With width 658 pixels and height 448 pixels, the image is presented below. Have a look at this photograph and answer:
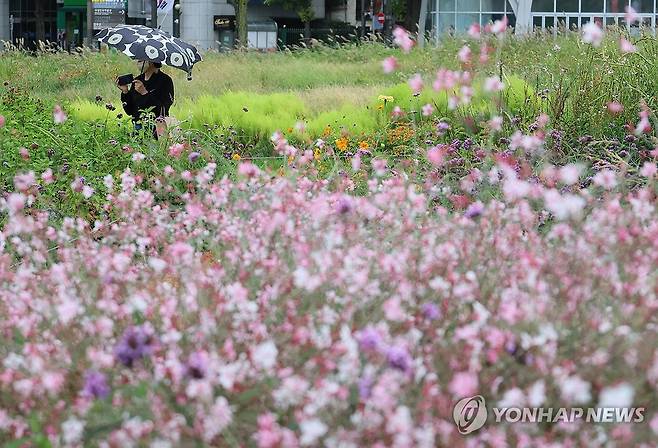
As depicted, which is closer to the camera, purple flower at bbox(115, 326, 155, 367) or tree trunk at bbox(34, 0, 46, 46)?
purple flower at bbox(115, 326, 155, 367)

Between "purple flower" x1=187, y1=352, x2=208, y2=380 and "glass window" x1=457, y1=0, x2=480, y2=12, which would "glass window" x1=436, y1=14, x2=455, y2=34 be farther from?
"purple flower" x1=187, y1=352, x2=208, y2=380

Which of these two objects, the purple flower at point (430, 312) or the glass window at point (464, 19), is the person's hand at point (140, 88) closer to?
the purple flower at point (430, 312)

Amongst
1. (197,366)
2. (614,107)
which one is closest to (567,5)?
(614,107)

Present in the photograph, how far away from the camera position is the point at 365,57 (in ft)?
70.0

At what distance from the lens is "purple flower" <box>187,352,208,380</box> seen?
2.53 meters

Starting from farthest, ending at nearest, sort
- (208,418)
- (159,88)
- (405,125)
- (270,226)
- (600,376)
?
(405,125), (159,88), (270,226), (600,376), (208,418)

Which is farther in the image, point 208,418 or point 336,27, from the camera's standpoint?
point 336,27

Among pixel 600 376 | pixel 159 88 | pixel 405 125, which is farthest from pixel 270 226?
pixel 405 125

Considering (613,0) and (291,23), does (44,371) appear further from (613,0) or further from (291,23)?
(291,23)

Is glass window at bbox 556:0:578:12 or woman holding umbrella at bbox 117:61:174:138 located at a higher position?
glass window at bbox 556:0:578:12

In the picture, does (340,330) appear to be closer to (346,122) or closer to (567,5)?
(346,122)

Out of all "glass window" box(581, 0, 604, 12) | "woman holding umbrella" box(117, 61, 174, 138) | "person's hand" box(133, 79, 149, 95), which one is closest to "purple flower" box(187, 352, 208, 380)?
→ "woman holding umbrella" box(117, 61, 174, 138)

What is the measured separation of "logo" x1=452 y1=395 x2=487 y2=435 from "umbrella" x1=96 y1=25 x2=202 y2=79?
708 centimetres

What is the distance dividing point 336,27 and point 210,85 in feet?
102
